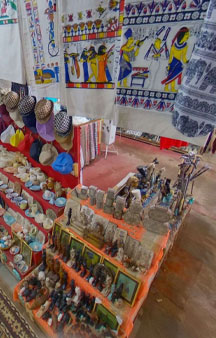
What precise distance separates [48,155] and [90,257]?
3.56 feet

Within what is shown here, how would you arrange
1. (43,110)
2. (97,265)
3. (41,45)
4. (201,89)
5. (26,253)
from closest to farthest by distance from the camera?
(201,89), (41,45), (97,265), (43,110), (26,253)

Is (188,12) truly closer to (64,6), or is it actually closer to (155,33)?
(155,33)

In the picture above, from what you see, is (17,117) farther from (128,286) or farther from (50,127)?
(128,286)

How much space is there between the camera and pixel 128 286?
139 centimetres

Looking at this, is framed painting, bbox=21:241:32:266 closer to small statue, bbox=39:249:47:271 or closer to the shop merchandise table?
small statue, bbox=39:249:47:271

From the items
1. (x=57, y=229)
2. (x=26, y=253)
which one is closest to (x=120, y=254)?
(x=57, y=229)

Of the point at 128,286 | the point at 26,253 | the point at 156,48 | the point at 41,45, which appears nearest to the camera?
the point at 156,48

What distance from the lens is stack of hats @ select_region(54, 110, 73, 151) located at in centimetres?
169

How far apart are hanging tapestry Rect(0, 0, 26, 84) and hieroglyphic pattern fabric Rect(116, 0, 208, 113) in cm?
88

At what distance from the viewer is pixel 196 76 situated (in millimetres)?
647

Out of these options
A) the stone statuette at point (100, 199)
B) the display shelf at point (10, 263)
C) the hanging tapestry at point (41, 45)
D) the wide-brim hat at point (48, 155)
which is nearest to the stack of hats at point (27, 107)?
the wide-brim hat at point (48, 155)

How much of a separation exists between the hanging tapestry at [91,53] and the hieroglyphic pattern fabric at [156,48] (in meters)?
0.06

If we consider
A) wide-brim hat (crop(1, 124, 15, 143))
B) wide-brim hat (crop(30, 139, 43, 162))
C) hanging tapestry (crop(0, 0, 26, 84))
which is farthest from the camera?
wide-brim hat (crop(1, 124, 15, 143))

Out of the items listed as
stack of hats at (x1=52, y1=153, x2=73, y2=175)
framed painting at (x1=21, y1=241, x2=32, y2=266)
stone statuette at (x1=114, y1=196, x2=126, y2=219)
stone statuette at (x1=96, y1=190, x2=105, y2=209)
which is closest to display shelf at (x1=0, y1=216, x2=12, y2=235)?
framed painting at (x1=21, y1=241, x2=32, y2=266)
